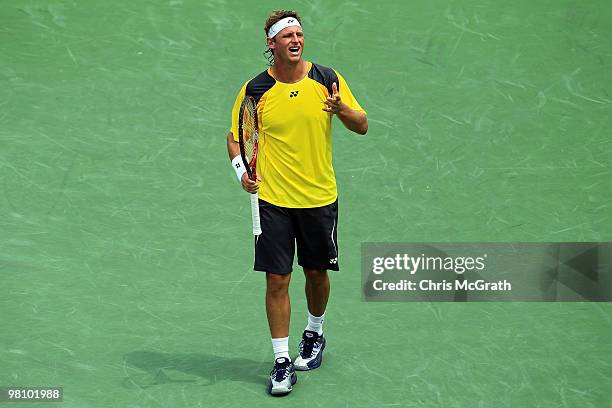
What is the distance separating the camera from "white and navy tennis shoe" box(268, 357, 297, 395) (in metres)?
7.04

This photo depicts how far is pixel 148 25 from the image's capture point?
11117 mm

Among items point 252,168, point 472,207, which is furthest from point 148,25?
point 252,168

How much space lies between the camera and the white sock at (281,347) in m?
7.19

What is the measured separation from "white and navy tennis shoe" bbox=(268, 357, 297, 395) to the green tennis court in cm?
8

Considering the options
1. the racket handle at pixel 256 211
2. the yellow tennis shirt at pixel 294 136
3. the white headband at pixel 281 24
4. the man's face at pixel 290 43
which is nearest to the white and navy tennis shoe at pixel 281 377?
the racket handle at pixel 256 211

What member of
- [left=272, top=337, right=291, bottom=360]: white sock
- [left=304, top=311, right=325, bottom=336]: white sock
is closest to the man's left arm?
[left=304, top=311, right=325, bottom=336]: white sock

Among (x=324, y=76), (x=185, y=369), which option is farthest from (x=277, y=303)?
(x=324, y=76)

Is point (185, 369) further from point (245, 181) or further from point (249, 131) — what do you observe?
point (249, 131)

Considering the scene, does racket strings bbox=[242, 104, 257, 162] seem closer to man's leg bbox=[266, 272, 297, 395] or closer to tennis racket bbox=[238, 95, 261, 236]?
tennis racket bbox=[238, 95, 261, 236]

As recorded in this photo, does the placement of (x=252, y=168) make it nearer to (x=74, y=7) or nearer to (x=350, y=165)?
(x=350, y=165)

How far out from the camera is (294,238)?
7.32m

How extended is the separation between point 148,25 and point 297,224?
14.7 feet

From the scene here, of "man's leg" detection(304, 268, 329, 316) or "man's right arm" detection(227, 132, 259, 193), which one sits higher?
"man's right arm" detection(227, 132, 259, 193)

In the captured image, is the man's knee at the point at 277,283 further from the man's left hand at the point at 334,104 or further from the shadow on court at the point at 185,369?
the man's left hand at the point at 334,104
